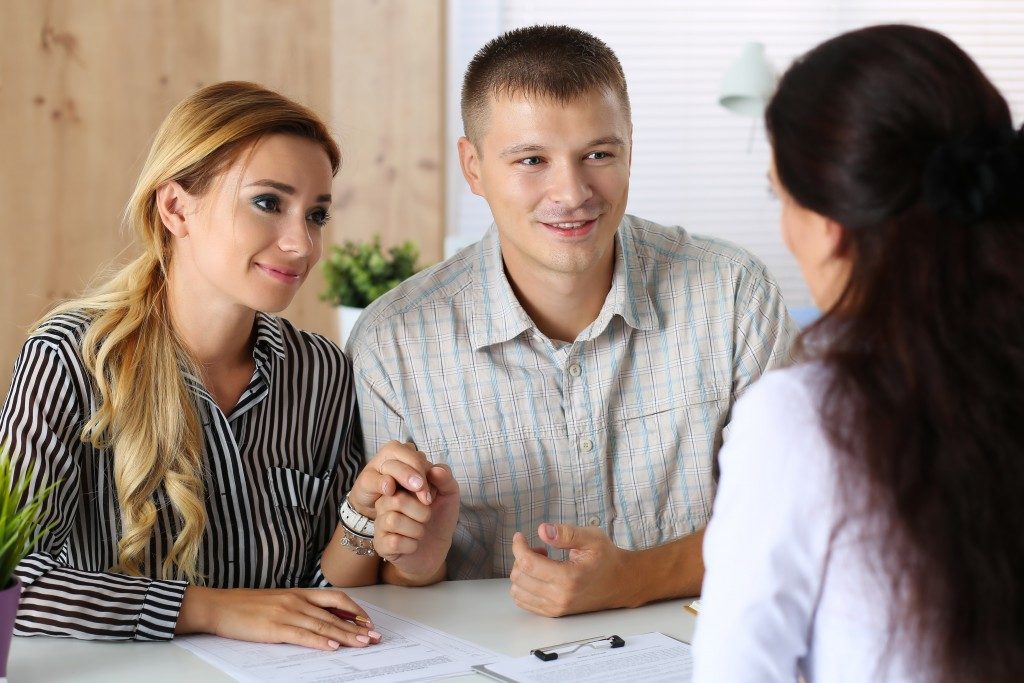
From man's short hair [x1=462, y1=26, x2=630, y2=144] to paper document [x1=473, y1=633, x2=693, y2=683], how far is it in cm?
91

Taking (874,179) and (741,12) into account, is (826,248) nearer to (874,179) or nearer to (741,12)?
(874,179)

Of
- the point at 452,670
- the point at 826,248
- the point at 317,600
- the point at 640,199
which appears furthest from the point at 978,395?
the point at 640,199

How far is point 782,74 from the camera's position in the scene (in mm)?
909

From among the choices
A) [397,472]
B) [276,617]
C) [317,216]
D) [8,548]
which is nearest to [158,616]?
[276,617]

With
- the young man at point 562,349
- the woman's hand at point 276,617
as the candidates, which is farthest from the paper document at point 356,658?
the young man at point 562,349

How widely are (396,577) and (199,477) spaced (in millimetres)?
330

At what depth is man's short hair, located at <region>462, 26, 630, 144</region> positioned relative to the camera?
1866 millimetres

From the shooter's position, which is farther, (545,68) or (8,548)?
(545,68)

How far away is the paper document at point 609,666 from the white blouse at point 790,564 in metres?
0.43

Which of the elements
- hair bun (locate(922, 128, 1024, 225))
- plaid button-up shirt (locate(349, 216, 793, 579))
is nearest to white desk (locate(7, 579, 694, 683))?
plaid button-up shirt (locate(349, 216, 793, 579))

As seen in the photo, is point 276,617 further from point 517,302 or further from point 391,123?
point 391,123

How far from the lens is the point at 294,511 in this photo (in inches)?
70.4

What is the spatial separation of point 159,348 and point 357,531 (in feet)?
1.35

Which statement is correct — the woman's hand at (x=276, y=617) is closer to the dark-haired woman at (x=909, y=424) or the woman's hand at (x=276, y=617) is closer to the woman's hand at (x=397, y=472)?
the woman's hand at (x=397, y=472)
